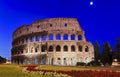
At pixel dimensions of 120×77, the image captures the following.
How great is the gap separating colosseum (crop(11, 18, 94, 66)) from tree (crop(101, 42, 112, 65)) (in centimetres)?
1058

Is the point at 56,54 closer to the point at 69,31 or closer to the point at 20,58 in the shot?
the point at 69,31

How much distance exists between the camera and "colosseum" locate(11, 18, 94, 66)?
83.2 meters

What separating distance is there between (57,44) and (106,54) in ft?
58.5

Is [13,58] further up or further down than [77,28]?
further down

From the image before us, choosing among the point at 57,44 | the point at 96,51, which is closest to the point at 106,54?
the point at 96,51

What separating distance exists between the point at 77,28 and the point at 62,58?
11688mm

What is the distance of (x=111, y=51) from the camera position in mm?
73438

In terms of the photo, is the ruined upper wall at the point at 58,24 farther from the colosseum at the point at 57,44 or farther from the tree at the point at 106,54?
the tree at the point at 106,54

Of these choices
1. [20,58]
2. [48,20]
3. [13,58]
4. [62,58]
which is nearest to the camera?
[62,58]

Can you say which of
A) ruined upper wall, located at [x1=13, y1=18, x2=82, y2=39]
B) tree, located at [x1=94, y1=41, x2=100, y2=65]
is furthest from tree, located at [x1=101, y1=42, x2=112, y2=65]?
ruined upper wall, located at [x1=13, y1=18, x2=82, y2=39]

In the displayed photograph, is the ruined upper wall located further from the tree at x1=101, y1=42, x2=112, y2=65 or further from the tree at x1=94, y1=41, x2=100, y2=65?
the tree at x1=101, y1=42, x2=112, y2=65

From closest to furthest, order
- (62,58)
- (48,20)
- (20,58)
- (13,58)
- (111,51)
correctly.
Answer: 1. (111,51)
2. (62,58)
3. (48,20)
4. (20,58)
5. (13,58)

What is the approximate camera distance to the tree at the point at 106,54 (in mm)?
73062

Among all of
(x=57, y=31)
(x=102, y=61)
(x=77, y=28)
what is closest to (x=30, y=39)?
(x=57, y=31)
